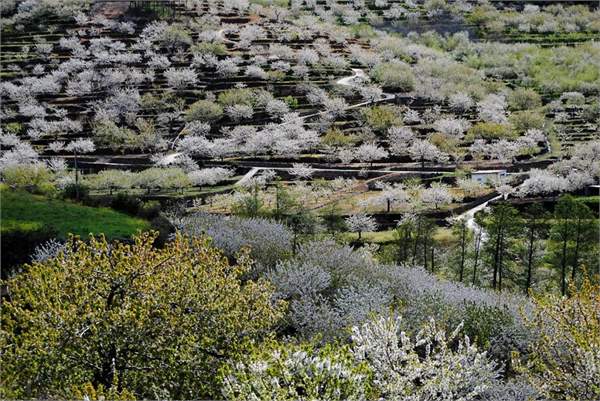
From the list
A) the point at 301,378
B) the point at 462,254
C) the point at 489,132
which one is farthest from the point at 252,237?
the point at 489,132

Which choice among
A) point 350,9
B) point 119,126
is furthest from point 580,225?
point 350,9

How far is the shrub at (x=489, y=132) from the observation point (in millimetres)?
41312

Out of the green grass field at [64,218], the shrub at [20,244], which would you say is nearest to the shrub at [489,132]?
the green grass field at [64,218]

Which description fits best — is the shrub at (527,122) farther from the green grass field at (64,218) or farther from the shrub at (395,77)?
the green grass field at (64,218)

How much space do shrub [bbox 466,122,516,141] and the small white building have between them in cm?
520

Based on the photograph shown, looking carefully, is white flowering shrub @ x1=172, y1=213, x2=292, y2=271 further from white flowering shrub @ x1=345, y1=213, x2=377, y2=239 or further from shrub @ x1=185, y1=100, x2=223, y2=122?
shrub @ x1=185, y1=100, x2=223, y2=122

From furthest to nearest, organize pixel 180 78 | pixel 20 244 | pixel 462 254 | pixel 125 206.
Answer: pixel 180 78 < pixel 462 254 < pixel 125 206 < pixel 20 244

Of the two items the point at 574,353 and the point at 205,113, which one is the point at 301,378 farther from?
the point at 205,113

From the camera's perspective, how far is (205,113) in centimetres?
4228

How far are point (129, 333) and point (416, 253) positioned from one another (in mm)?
17443

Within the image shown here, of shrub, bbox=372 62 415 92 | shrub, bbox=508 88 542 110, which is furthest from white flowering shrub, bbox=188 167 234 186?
shrub, bbox=508 88 542 110

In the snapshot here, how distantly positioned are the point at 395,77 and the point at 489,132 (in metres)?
8.74

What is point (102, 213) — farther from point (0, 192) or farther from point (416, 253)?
point (416, 253)

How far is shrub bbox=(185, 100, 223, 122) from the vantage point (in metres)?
41.8
